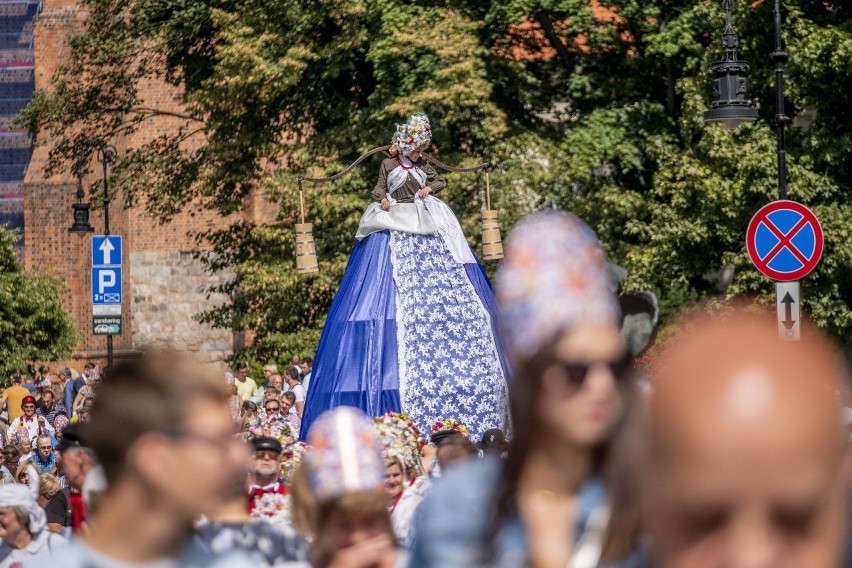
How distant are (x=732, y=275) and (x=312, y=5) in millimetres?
7765

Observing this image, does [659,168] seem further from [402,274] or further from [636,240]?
[402,274]

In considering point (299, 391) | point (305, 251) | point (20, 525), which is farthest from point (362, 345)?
point (299, 391)

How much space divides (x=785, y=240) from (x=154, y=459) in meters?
11.9

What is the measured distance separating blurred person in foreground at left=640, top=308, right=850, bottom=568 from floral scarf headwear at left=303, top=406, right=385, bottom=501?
1.94 meters

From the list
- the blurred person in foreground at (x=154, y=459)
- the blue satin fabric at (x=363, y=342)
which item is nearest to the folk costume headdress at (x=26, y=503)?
the blurred person in foreground at (x=154, y=459)

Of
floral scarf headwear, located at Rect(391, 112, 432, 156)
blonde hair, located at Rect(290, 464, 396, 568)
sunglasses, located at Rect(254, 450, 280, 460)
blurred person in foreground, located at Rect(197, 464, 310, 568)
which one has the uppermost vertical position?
A: floral scarf headwear, located at Rect(391, 112, 432, 156)

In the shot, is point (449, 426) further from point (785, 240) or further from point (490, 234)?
point (785, 240)

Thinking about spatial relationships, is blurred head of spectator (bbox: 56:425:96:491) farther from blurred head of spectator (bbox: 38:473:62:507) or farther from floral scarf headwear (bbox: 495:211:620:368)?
floral scarf headwear (bbox: 495:211:620:368)

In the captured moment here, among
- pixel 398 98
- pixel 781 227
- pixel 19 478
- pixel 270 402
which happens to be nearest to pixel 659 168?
pixel 398 98

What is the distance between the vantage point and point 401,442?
8.29m

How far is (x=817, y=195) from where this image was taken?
2317cm

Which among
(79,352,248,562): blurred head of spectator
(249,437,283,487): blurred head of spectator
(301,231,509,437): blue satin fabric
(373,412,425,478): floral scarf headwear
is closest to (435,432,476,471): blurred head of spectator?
(373,412,425,478): floral scarf headwear

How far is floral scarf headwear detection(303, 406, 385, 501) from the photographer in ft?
11.1

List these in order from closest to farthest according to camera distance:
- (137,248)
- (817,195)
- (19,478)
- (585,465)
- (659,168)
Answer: (585,465)
(19,478)
(817,195)
(659,168)
(137,248)
